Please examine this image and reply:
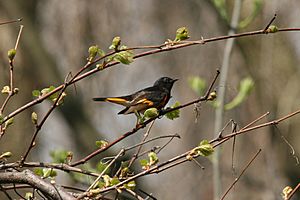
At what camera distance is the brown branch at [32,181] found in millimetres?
2016

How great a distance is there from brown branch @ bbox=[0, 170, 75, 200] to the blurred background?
5.20 m

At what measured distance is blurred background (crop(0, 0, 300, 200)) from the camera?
8148 millimetres

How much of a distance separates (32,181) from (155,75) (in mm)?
9414

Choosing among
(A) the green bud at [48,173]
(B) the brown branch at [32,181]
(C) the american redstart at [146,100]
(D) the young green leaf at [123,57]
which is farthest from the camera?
(C) the american redstart at [146,100]

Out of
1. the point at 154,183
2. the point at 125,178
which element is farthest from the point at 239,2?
the point at 154,183

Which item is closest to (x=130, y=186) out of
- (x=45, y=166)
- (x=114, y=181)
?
(x=114, y=181)

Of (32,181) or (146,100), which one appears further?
(146,100)

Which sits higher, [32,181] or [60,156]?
[60,156]

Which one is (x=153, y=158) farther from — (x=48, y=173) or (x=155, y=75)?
(x=155, y=75)

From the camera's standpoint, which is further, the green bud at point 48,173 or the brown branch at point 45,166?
the green bud at point 48,173

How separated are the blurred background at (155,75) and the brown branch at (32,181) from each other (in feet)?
17.1

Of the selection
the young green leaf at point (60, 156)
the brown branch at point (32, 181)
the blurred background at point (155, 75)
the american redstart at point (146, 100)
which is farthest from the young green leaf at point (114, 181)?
the blurred background at point (155, 75)

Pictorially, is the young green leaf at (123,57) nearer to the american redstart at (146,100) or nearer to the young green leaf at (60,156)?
the young green leaf at (60,156)

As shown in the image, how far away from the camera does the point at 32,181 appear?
2.10 metres
